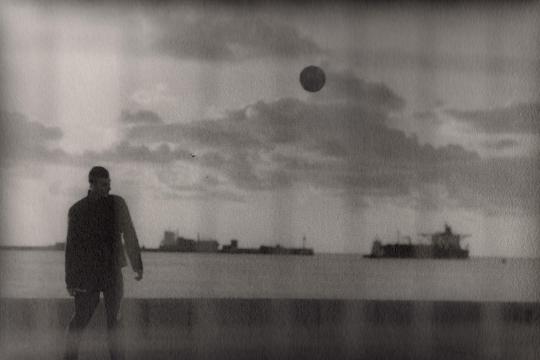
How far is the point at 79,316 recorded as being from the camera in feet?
17.4

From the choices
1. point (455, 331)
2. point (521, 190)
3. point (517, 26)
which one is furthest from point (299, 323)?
point (517, 26)

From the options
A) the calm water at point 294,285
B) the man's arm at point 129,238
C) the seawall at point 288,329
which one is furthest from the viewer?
the calm water at point 294,285

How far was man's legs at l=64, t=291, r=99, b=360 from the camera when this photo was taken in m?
5.27

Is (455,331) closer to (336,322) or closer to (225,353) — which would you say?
(336,322)

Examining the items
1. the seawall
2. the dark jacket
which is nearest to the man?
the dark jacket

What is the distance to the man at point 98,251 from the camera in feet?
17.1

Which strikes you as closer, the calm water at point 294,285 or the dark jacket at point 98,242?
the dark jacket at point 98,242

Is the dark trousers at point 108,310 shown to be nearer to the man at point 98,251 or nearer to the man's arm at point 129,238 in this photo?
the man at point 98,251

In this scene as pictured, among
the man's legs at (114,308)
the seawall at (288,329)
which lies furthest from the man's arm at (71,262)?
the seawall at (288,329)

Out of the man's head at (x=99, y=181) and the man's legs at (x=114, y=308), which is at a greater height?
the man's head at (x=99, y=181)

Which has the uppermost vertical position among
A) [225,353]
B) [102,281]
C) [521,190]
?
[521,190]

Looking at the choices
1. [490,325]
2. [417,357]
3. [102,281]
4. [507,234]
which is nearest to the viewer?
[102,281]

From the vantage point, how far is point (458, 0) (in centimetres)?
750

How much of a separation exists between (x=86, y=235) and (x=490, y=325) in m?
4.31
